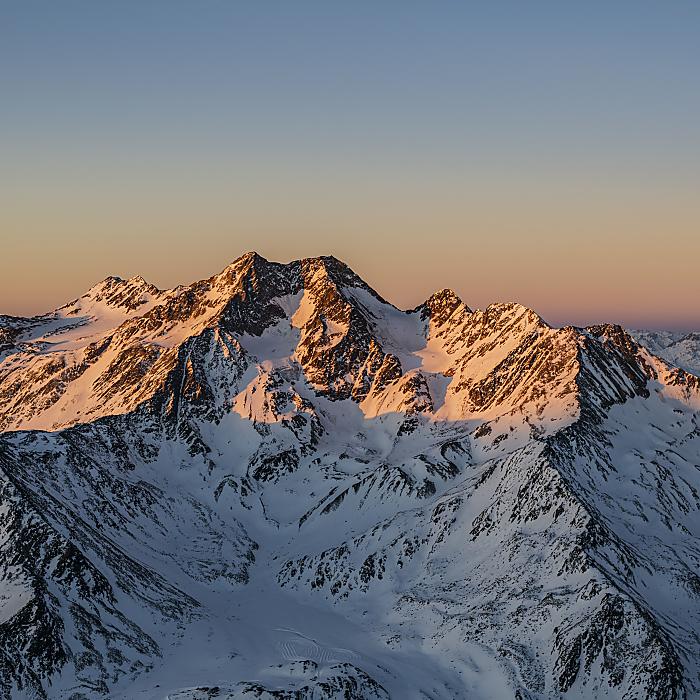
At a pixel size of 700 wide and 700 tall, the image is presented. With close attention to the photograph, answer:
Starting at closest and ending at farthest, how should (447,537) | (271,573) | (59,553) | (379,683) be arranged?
(379,683) < (59,553) < (447,537) < (271,573)

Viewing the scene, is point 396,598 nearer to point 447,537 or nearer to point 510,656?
point 447,537

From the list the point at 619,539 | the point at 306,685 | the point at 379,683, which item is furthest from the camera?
the point at 619,539

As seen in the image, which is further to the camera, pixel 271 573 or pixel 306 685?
pixel 271 573

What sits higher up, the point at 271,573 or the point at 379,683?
the point at 379,683

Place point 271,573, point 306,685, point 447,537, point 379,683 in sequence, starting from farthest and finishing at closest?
point 271,573
point 447,537
point 379,683
point 306,685

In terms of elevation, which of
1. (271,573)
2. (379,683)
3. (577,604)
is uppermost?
(577,604)

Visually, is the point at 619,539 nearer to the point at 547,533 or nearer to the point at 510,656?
the point at 547,533

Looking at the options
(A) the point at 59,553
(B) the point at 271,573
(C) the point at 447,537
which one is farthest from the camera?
(B) the point at 271,573

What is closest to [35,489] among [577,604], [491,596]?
[491,596]

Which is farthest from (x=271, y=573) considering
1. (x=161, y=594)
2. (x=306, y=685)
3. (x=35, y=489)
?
(x=306, y=685)
